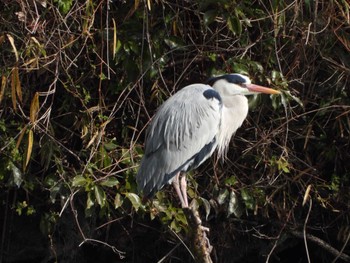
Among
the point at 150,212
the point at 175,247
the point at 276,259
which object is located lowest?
the point at 276,259

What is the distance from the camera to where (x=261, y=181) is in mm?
3857

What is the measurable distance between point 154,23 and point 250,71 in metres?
0.46

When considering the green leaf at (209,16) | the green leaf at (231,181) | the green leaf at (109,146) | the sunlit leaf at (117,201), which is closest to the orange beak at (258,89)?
the green leaf at (209,16)

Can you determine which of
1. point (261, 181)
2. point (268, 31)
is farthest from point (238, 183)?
point (268, 31)

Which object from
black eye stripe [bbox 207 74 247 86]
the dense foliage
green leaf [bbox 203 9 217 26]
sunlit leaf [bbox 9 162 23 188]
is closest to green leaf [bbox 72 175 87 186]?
the dense foliage

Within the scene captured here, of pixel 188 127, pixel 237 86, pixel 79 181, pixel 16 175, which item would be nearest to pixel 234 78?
pixel 237 86

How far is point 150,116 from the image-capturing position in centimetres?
390

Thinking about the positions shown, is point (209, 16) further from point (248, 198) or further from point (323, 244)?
point (323, 244)

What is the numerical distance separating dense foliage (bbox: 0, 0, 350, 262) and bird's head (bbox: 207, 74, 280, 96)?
0.14m

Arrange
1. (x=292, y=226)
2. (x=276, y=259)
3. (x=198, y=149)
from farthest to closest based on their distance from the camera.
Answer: (x=276, y=259)
(x=292, y=226)
(x=198, y=149)

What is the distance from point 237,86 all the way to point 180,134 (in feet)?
1.00

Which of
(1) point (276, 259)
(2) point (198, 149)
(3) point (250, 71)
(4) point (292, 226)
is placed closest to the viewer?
(2) point (198, 149)

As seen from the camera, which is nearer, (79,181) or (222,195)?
(79,181)

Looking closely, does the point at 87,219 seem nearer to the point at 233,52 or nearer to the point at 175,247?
the point at 175,247
